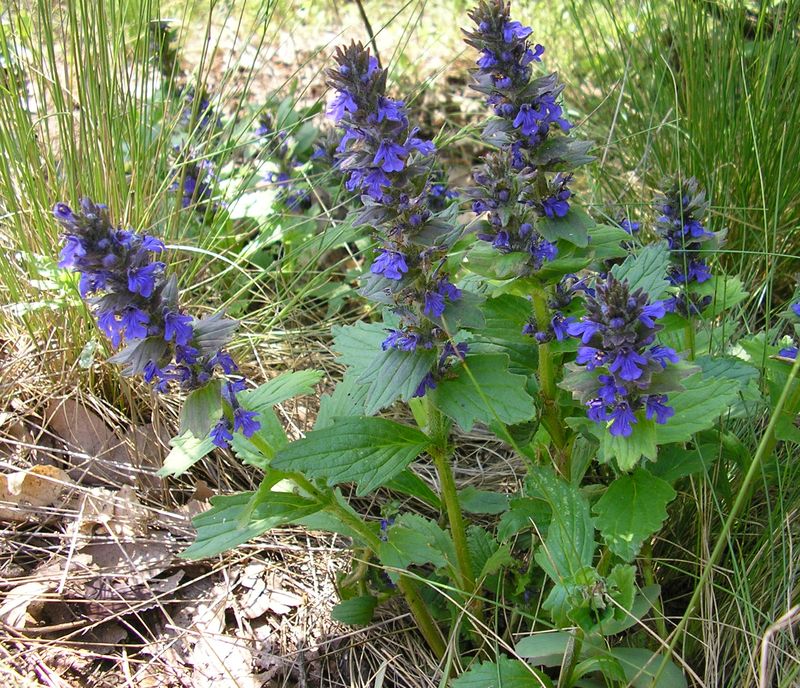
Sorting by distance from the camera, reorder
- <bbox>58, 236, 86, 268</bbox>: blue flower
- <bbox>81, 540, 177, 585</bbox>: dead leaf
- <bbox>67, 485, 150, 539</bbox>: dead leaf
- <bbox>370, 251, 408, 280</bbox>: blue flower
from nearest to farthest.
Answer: <bbox>58, 236, 86, 268</bbox>: blue flower < <bbox>370, 251, 408, 280</bbox>: blue flower < <bbox>81, 540, 177, 585</bbox>: dead leaf < <bbox>67, 485, 150, 539</bbox>: dead leaf

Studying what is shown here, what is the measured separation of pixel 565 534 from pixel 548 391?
50 cm

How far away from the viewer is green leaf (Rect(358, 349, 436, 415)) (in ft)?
7.09

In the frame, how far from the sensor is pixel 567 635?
87.6 inches

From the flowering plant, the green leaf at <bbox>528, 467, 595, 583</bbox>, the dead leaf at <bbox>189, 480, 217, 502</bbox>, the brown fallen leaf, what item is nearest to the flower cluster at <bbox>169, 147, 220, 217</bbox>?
the dead leaf at <bbox>189, 480, 217, 502</bbox>

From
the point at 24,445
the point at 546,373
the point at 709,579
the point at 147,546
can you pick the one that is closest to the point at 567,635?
the point at 709,579

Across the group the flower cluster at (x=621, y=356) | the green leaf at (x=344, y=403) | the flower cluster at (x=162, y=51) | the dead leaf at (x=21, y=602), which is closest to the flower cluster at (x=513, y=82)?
the flower cluster at (x=621, y=356)

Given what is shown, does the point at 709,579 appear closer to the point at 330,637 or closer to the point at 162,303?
the point at 330,637

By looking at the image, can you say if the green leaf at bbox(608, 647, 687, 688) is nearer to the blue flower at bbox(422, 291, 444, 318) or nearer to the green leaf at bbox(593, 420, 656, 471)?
the green leaf at bbox(593, 420, 656, 471)

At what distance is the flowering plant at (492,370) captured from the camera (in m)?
2.04

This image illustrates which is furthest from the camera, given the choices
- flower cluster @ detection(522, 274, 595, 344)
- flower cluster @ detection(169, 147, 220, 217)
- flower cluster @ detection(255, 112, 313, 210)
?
flower cluster @ detection(255, 112, 313, 210)

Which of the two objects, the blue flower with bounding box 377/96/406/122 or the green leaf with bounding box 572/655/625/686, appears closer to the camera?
the blue flower with bounding box 377/96/406/122

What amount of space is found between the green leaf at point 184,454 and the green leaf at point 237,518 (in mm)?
144

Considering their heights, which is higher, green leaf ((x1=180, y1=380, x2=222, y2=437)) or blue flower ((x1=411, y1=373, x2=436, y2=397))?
green leaf ((x1=180, y1=380, x2=222, y2=437))

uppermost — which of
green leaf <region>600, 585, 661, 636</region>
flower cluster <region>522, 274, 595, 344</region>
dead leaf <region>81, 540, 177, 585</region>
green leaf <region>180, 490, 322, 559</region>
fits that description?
flower cluster <region>522, 274, 595, 344</region>
